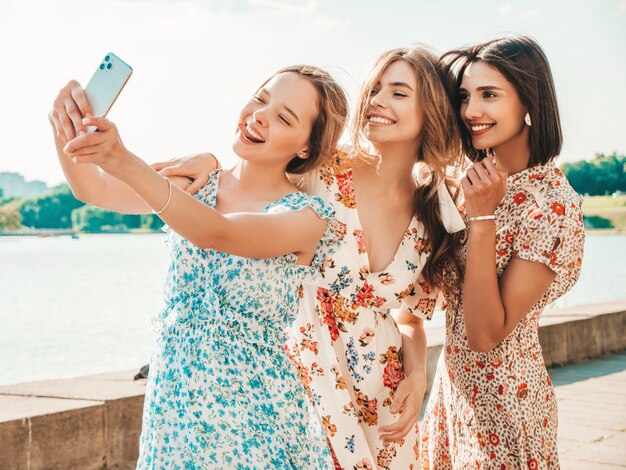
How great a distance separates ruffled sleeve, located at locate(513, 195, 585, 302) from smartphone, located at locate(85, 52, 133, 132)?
152 cm

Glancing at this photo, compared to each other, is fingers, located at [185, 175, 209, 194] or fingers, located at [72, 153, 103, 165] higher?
fingers, located at [72, 153, 103, 165]

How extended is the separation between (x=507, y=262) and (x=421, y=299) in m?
0.39

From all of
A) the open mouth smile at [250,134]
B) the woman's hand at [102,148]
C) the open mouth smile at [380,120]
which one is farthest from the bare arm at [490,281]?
the woman's hand at [102,148]

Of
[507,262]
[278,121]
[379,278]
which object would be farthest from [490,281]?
[278,121]

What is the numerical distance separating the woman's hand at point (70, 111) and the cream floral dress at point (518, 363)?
1.58 meters

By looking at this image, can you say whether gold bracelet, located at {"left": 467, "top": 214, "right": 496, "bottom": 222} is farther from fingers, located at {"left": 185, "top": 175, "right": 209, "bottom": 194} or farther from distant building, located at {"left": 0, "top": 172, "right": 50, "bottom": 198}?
distant building, located at {"left": 0, "top": 172, "right": 50, "bottom": 198}

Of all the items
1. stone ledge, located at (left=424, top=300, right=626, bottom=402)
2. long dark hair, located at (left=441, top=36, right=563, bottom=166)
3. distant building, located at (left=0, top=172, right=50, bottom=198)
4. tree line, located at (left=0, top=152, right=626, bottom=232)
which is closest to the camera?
long dark hair, located at (left=441, top=36, right=563, bottom=166)

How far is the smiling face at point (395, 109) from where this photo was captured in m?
3.10

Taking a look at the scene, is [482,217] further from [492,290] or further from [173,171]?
[173,171]

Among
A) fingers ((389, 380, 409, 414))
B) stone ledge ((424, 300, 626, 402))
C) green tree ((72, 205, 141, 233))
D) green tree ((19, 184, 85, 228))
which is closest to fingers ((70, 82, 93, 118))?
fingers ((389, 380, 409, 414))

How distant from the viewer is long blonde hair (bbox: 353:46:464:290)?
10.2 feet

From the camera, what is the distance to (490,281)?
284 centimetres

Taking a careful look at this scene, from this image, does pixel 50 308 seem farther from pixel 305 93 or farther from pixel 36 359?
pixel 305 93

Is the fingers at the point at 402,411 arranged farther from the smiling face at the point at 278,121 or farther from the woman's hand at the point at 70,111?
the woman's hand at the point at 70,111
